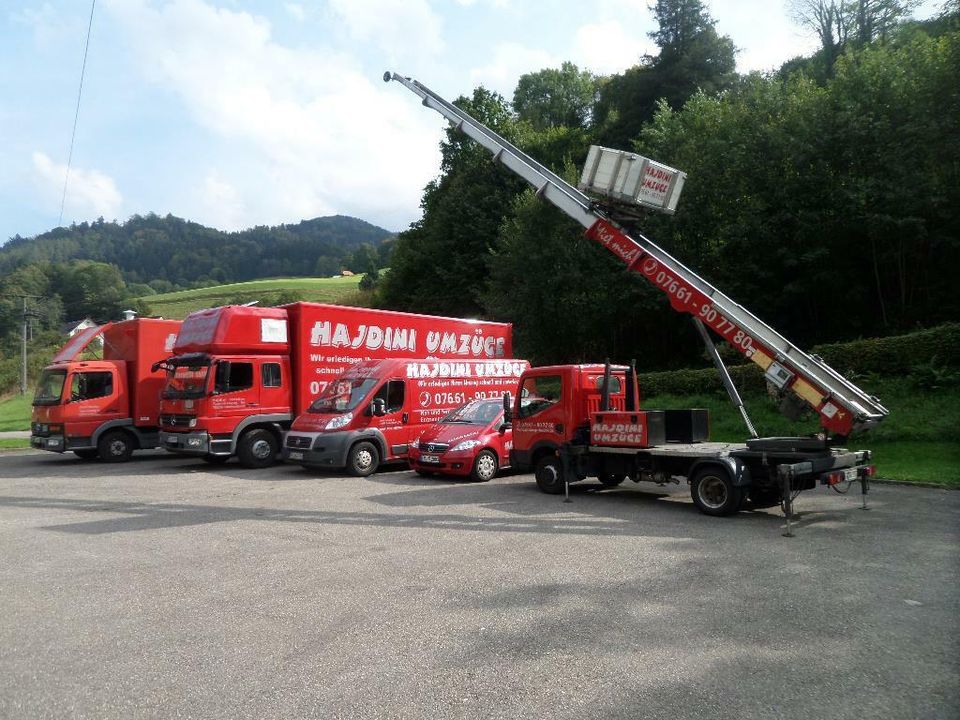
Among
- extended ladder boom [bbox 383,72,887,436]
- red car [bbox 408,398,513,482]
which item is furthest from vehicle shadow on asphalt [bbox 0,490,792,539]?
red car [bbox 408,398,513,482]

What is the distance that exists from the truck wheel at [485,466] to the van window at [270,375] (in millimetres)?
5866

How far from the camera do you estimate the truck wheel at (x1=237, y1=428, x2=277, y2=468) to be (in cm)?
1603

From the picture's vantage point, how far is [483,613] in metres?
5.48

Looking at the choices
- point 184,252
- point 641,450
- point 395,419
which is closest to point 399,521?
point 641,450

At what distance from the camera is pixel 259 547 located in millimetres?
7949

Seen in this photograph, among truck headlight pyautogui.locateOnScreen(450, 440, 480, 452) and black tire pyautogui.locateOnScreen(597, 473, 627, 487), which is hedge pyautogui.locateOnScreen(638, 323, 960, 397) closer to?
black tire pyautogui.locateOnScreen(597, 473, 627, 487)

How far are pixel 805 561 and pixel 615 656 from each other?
3341 millimetres

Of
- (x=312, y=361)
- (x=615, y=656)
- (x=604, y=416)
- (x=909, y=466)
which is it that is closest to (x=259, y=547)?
(x=615, y=656)

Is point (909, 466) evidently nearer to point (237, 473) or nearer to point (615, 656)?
point (615, 656)

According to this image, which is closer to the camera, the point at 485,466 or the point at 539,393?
the point at 539,393

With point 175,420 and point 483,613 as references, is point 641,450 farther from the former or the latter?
point 175,420

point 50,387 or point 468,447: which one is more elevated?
point 50,387

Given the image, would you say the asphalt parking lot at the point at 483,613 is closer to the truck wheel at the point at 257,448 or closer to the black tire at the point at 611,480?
the black tire at the point at 611,480

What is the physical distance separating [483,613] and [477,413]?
8888 millimetres
